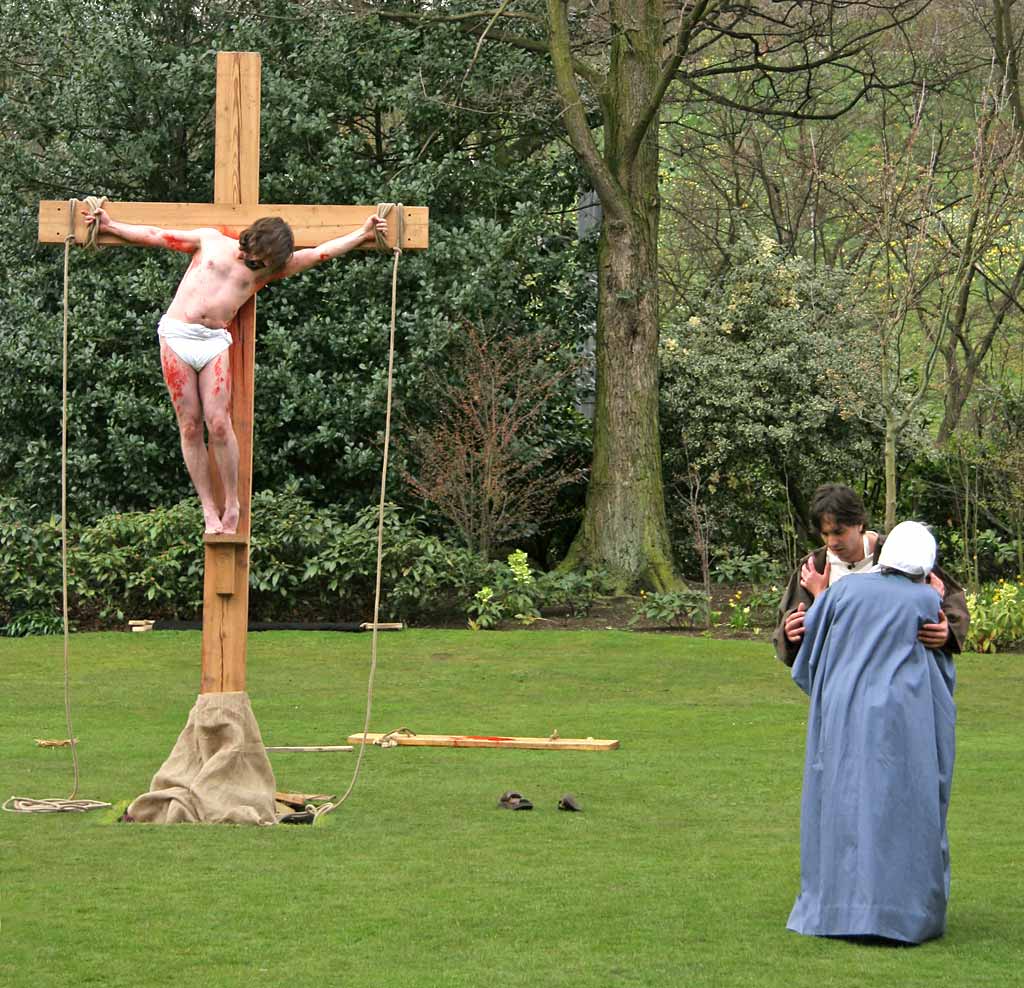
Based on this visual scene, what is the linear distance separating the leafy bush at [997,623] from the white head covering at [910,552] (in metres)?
10.1

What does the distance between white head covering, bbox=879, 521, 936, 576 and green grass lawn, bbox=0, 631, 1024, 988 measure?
130 cm

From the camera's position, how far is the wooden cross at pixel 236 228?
8688 mm

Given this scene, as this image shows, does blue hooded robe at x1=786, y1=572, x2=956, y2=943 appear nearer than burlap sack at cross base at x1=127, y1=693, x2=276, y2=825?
Yes

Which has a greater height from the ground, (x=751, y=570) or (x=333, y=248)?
(x=333, y=248)

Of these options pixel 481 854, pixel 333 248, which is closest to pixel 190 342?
pixel 333 248

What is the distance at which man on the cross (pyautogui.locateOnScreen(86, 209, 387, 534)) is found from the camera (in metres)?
8.48

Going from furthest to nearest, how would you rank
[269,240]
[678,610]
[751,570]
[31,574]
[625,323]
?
[751,570] < [625,323] < [31,574] < [678,610] < [269,240]

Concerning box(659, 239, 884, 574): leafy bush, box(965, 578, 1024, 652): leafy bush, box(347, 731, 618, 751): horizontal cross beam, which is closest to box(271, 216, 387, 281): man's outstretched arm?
box(347, 731, 618, 751): horizontal cross beam

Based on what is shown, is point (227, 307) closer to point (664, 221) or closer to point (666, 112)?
point (664, 221)

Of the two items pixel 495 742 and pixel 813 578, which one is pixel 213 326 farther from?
pixel 495 742

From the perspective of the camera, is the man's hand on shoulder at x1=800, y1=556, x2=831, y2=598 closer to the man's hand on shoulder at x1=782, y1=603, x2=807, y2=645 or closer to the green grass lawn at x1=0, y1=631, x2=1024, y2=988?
the man's hand on shoulder at x1=782, y1=603, x2=807, y2=645

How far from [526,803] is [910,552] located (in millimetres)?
3233

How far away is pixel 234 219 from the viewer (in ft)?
28.8

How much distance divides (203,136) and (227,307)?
510 inches
